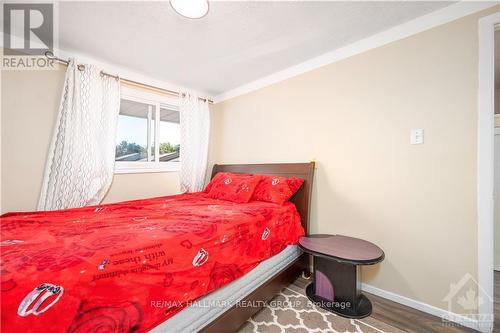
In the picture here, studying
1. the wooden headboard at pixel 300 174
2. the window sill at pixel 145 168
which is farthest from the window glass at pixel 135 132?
the wooden headboard at pixel 300 174

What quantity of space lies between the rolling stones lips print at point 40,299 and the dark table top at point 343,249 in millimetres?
1517

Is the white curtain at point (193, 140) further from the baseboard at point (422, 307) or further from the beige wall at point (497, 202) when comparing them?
the beige wall at point (497, 202)

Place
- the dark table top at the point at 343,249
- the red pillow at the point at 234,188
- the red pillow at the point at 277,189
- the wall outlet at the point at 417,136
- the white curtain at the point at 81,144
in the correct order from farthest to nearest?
the red pillow at the point at 234,188, the red pillow at the point at 277,189, the white curtain at the point at 81,144, the wall outlet at the point at 417,136, the dark table top at the point at 343,249

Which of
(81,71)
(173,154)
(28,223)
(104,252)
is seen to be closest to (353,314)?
(104,252)

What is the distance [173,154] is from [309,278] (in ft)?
7.77

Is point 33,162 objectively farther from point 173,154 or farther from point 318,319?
point 318,319

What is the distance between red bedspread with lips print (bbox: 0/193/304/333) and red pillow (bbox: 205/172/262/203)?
521 mm

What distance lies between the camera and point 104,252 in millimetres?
944

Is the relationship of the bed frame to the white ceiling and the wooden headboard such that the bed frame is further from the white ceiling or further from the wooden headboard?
the white ceiling

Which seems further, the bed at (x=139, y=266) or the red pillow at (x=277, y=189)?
the red pillow at (x=277, y=189)

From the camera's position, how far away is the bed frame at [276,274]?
1.29 metres

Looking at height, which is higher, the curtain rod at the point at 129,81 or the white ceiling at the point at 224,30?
the white ceiling at the point at 224,30

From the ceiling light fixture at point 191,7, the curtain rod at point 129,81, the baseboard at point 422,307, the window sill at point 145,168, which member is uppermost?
the ceiling light fixture at point 191,7

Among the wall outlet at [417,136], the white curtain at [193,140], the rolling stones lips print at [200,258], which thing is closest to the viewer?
the rolling stones lips print at [200,258]
